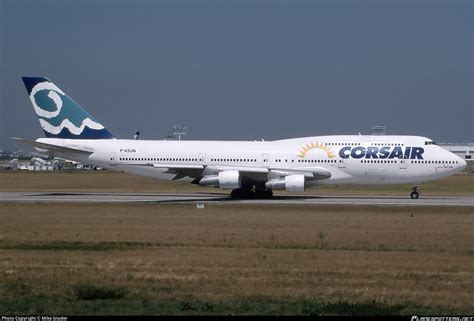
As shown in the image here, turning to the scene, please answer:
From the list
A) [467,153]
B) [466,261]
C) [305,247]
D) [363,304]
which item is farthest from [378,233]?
[467,153]

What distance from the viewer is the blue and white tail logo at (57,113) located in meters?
43.4

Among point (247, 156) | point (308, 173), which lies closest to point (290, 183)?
point (308, 173)

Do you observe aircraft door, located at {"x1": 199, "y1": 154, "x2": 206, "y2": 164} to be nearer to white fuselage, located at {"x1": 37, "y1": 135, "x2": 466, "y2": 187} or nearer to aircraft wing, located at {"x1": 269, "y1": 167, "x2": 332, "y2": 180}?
white fuselage, located at {"x1": 37, "y1": 135, "x2": 466, "y2": 187}

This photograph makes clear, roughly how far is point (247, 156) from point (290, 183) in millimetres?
4253

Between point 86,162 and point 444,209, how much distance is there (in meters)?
20.5

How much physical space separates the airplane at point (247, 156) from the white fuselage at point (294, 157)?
5 cm

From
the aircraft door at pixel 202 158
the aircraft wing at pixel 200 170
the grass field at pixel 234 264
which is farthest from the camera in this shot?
the aircraft door at pixel 202 158

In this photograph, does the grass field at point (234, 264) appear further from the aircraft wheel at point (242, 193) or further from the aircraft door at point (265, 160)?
the aircraft door at point (265, 160)

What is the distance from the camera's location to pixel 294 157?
41125 mm

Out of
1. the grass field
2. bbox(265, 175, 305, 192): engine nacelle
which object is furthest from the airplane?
the grass field

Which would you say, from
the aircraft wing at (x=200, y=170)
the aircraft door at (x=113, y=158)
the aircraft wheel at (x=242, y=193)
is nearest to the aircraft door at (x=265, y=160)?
the aircraft wing at (x=200, y=170)

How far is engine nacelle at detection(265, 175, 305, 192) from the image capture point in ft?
125

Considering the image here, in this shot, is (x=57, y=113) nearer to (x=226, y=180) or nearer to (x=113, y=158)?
(x=113, y=158)

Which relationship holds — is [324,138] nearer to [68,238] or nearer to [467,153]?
[68,238]
